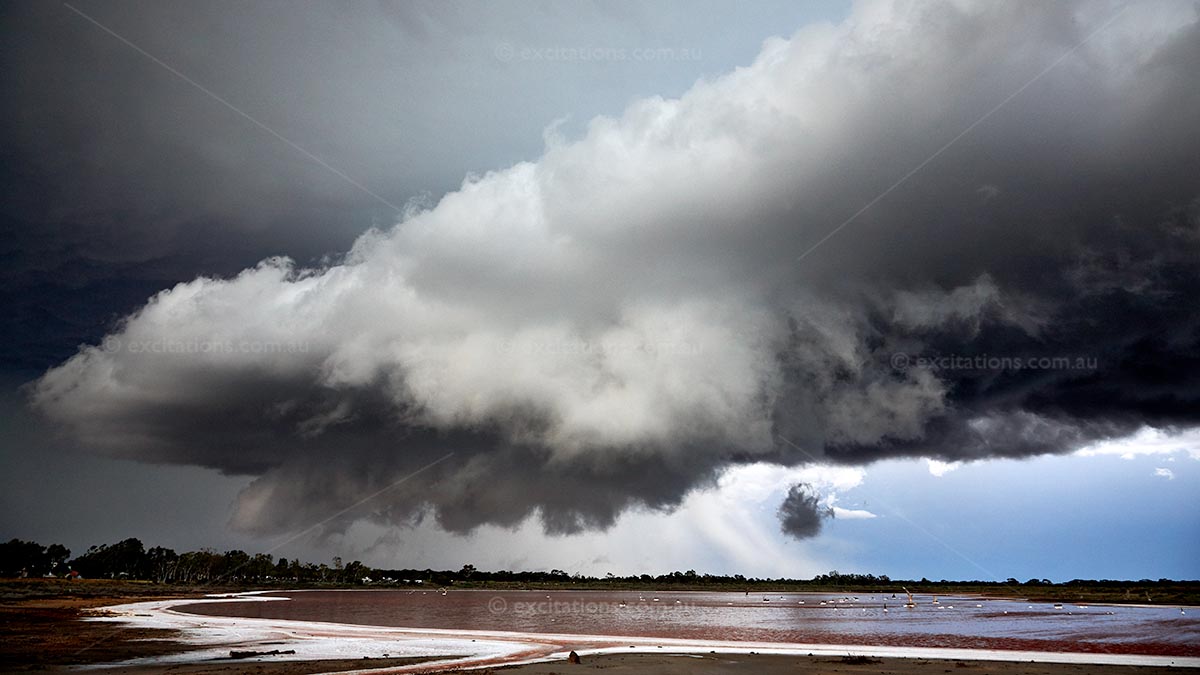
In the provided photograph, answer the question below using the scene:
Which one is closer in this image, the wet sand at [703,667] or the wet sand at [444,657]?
the wet sand at [703,667]

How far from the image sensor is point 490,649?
49.6m

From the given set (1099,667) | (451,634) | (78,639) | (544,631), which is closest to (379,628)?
(451,634)

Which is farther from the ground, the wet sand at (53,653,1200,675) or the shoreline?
the wet sand at (53,653,1200,675)

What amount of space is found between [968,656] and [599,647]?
25.0 meters

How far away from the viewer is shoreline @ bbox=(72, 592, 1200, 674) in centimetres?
4169

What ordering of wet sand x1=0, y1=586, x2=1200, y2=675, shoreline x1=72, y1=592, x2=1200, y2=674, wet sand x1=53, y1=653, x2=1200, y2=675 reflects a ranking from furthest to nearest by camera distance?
shoreline x1=72, y1=592, x2=1200, y2=674 < wet sand x1=0, y1=586, x2=1200, y2=675 < wet sand x1=53, y1=653, x2=1200, y2=675

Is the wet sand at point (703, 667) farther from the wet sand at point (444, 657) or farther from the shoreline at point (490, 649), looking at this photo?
the shoreline at point (490, 649)

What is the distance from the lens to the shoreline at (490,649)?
1641 inches

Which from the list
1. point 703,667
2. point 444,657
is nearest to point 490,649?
point 444,657

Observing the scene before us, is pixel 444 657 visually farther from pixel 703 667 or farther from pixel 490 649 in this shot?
pixel 703 667

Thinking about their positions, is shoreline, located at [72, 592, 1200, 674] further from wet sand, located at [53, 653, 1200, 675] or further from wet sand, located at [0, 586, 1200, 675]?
wet sand, located at [53, 653, 1200, 675]

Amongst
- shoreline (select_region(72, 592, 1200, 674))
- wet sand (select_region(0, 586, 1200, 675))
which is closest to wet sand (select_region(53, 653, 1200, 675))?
wet sand (select_region(0, 586, 1200, 675))

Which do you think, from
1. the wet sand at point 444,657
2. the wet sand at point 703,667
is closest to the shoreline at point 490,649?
the wet sand at point 444,657

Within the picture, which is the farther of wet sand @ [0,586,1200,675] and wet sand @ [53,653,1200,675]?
wet sand @ [0,586,1200,675]
